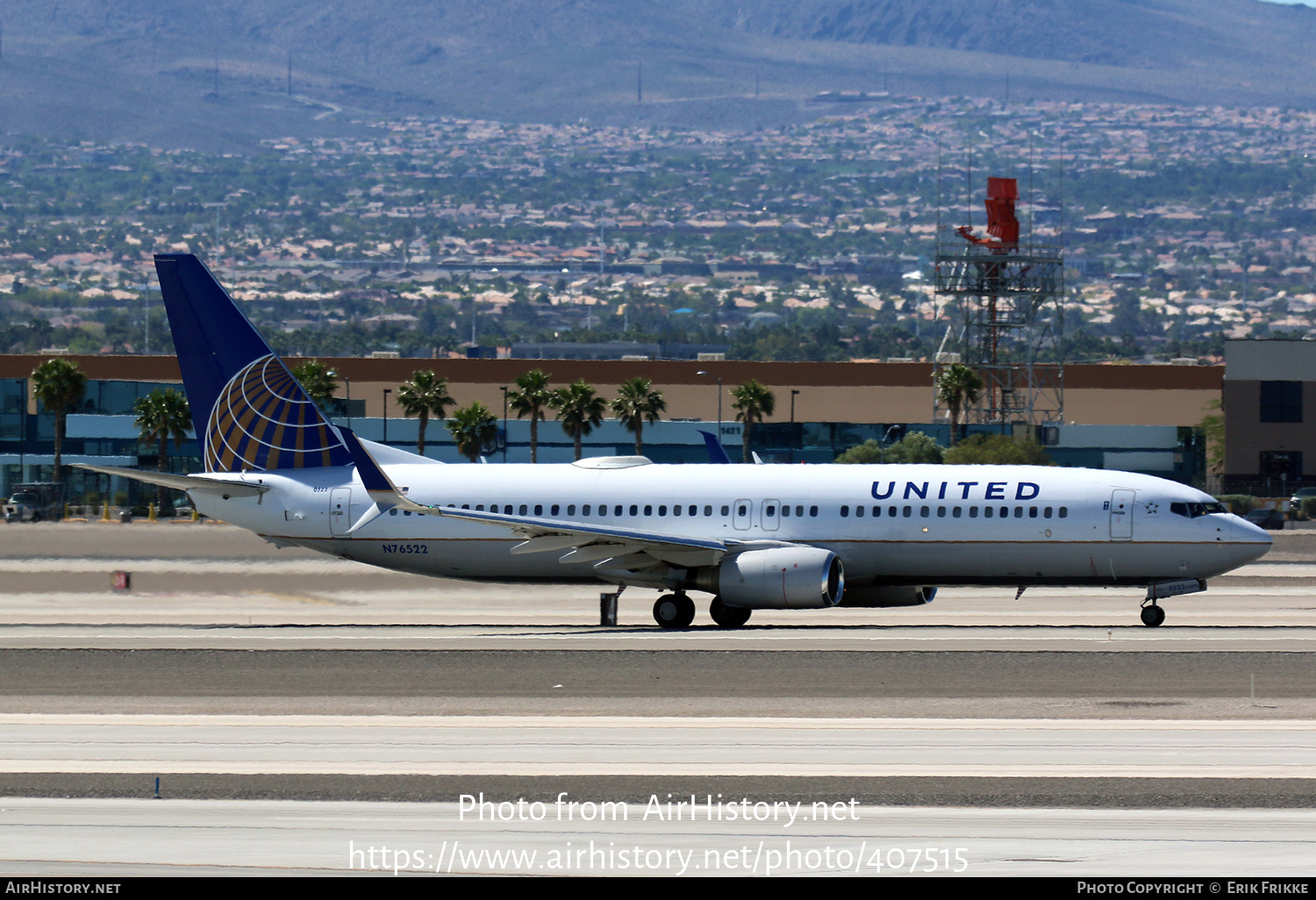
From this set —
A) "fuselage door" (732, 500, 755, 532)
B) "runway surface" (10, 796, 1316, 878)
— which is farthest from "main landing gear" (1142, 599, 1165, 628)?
"runway surface" (10, 796, 1316, 878)

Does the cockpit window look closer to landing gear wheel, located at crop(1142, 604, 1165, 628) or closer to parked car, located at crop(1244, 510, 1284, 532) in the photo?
landing gear wheel, located at crop(1142, 604, 1165, 628)

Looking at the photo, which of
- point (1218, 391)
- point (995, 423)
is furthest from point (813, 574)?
point (1218, 391)

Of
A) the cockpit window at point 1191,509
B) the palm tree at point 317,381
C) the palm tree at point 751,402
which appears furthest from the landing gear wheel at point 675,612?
the palm tree at point 317,381

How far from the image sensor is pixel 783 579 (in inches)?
1607

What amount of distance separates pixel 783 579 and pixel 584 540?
468 centimetres

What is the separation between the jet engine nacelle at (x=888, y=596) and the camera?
144ft

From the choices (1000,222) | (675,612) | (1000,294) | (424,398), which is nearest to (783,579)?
(675,612)

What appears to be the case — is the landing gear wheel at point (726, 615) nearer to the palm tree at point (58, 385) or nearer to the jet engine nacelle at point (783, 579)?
the jet engine nacelle at point (783, 579)

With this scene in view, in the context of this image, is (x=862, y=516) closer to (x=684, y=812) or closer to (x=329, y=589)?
(x=329, y=589)

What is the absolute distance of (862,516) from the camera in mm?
42438

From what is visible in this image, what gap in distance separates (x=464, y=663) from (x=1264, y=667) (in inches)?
579

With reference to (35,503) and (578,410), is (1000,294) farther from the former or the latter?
(35,503)

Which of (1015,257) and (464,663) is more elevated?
(1015,257)

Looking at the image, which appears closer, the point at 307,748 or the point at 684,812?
the point at 684,812
